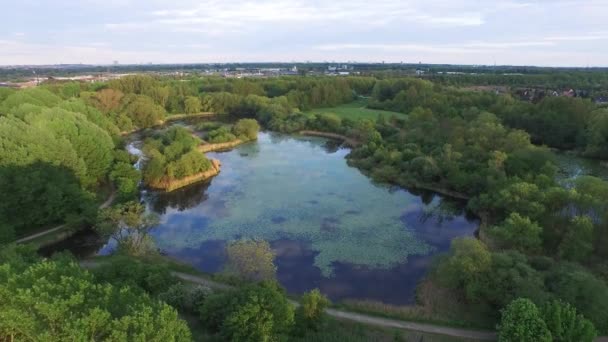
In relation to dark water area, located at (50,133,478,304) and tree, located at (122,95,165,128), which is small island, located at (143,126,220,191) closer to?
dark water area, located at (50,133,478,304)

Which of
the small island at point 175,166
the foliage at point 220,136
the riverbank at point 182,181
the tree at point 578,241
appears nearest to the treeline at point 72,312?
the tree at point 578,241

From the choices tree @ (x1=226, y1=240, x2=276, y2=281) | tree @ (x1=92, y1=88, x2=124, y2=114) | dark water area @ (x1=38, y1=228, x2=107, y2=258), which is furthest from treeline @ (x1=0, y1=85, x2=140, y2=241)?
tree @ (x1=92, y1=88, x2=124, y2=114)

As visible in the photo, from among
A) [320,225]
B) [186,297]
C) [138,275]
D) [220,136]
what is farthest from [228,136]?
[186,297]

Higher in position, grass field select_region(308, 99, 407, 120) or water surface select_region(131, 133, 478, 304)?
grass field select_region(308, 99, 407, 120)

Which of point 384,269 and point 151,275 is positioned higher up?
point 151,275

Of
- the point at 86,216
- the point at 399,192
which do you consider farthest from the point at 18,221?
the point at 399,192

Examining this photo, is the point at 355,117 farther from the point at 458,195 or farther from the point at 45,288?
the point at 45,288
